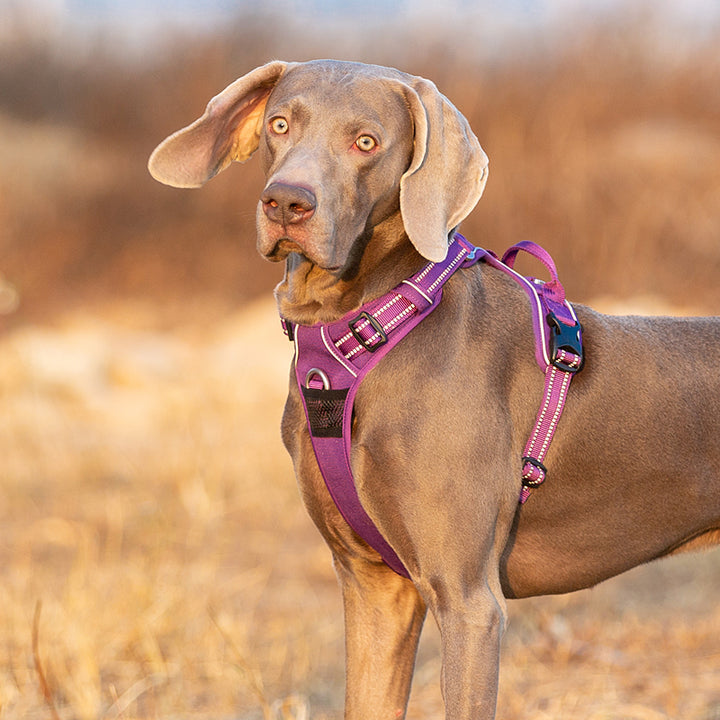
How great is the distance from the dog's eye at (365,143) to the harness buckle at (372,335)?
1.17 feet

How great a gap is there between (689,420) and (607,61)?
275 inches

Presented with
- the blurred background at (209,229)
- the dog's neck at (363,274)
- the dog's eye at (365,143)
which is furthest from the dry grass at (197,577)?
the dog's eye at (365,143)

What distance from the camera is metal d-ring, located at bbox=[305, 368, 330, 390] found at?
2340 millimetres

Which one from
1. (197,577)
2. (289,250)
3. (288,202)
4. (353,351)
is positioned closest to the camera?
(288,202)

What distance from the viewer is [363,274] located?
241 centimetres

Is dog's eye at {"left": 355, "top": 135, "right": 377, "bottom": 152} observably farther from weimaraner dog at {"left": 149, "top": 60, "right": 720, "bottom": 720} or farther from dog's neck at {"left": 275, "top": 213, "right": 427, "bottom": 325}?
dog's neck at {"left": 275, "top": 213, "right": 427, "bottom": 325}

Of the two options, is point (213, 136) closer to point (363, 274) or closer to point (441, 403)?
point (363, 274)

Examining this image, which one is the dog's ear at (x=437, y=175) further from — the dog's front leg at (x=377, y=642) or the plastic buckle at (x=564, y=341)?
the dog's front leg at (x=377, y=642)

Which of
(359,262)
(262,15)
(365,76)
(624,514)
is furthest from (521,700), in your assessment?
(262,15)

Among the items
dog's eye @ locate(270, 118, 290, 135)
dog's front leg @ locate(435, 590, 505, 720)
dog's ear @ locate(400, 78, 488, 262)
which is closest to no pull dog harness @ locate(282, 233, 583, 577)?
dog's ear @ locate(400, 78, 488, 262)

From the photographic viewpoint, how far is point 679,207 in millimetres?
8969

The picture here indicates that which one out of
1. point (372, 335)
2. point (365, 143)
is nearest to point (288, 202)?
Result: point (365, 143)

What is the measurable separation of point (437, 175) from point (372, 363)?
430 mm

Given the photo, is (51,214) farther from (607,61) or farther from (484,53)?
(607,61)
